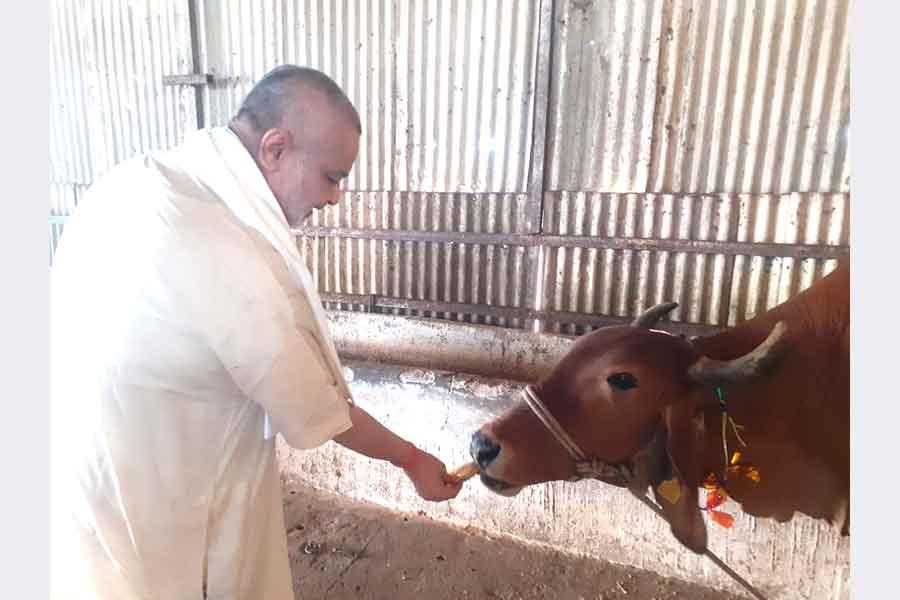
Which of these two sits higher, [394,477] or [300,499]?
[394,477]

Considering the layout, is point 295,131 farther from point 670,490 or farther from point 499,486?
point 670,490

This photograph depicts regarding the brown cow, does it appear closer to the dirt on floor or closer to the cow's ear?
the cow's ear

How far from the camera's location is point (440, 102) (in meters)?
4.46

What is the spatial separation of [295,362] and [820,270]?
10.9 ft

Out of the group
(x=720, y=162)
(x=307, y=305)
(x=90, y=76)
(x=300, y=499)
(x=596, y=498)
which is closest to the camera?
(x=307, y=305)

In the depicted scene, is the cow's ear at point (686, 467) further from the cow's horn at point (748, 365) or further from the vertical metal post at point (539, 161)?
the vertical metal post at point (539, 161)

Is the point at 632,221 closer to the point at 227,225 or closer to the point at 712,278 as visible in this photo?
the point at 712,278

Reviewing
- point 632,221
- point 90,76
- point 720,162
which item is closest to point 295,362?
point 632,221

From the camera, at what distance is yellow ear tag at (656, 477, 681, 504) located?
198cm

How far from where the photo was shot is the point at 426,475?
1.88m

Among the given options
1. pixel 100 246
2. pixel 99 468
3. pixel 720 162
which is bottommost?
pixel 99 468

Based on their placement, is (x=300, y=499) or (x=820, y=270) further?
(x=300, y=499)

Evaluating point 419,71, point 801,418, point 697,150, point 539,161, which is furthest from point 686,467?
point 419,71

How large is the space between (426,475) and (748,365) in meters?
1.14
